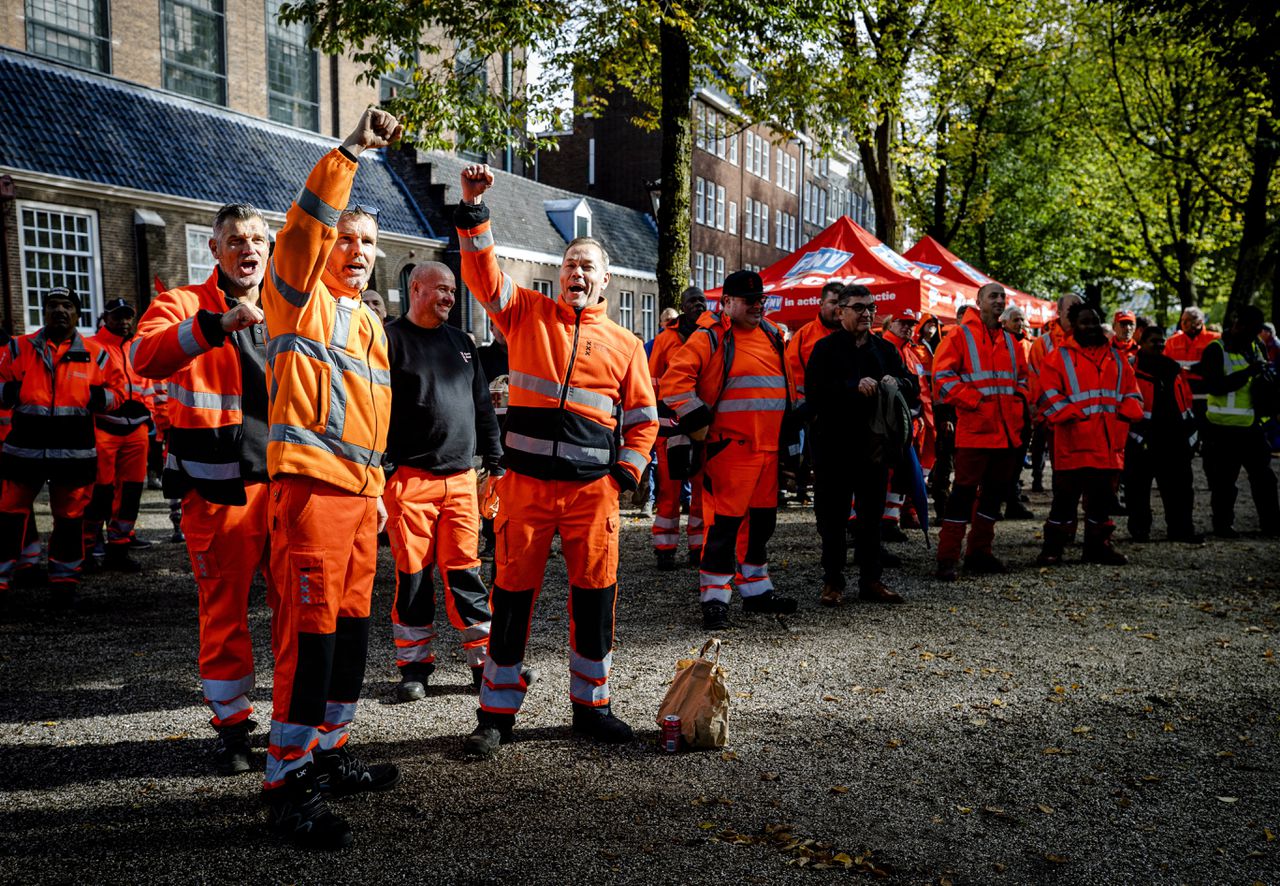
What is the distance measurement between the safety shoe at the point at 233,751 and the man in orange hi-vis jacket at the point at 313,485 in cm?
61

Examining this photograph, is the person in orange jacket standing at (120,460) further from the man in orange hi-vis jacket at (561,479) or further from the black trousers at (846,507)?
the black trousers at (846,507)

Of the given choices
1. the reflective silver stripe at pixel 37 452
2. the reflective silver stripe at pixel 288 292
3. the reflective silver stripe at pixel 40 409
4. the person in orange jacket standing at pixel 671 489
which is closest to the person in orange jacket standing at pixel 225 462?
the reflective silver stripe at pixel 288 292

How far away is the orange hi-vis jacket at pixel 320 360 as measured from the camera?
3.28 meters

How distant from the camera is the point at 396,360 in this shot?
16.5 feet

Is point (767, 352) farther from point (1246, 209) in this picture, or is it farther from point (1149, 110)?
point (1149, 110)

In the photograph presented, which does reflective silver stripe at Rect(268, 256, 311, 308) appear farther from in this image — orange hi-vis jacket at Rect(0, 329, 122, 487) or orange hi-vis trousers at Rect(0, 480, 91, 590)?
orange hi-vis jacket at Rect(0, 329, 122, 487)

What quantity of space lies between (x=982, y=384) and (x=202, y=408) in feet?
19.8

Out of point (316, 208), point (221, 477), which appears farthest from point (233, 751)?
point (316, 208)

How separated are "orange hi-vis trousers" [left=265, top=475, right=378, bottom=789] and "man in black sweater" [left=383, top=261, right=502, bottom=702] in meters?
1.34

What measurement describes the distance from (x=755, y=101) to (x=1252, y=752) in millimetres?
12630

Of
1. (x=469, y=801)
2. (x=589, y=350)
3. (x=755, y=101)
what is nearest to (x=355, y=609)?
(x=469, y=801)

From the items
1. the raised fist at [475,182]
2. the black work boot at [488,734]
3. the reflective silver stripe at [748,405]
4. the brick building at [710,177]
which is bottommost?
the black work boot at [488,734]

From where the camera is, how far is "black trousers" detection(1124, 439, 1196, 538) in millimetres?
10227

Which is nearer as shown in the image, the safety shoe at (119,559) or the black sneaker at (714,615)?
the black sneaker at (714,615)
